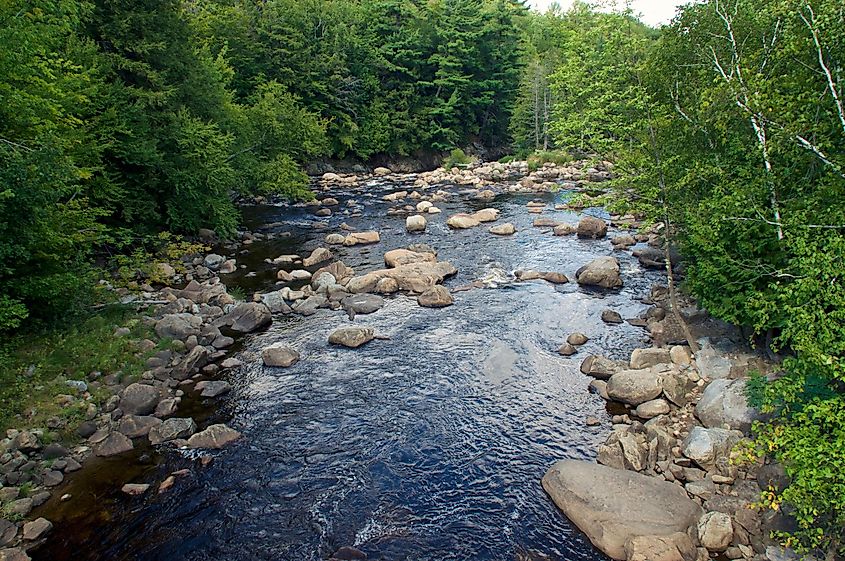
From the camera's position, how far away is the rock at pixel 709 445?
400 inches

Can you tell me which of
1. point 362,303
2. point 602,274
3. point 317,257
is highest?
point 317,257

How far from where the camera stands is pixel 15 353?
Answer: 12.9 metres

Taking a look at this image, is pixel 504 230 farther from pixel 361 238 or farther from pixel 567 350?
pixel 567 350

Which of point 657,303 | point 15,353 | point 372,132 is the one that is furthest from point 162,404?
point 372,132

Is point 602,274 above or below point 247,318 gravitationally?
above

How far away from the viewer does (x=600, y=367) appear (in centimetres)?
1416

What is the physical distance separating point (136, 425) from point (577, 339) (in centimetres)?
1165

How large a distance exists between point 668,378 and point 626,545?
5.11m

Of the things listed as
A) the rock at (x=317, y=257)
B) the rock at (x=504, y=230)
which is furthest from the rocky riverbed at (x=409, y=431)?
the rock at (x=504, y=230)

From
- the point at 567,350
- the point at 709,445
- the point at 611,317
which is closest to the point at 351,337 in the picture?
the point at 567,350

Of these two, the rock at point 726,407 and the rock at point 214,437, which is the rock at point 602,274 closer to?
the rock at point 726,407

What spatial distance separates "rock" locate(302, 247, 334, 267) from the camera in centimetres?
2439

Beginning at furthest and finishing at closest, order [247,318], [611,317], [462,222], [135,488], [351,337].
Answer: [462,222], [247,318], [611,317], [351,337], [135,488]

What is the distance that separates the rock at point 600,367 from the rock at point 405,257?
387 inches
